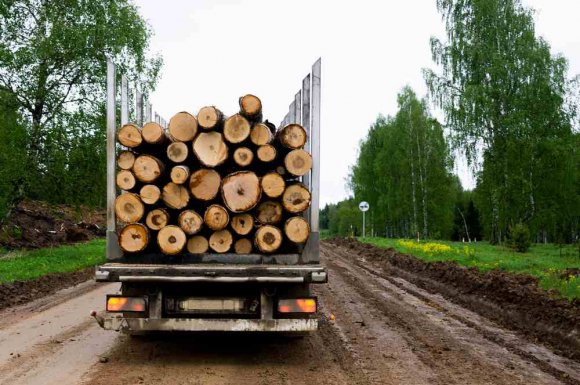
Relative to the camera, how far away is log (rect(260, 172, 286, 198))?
6.40 m

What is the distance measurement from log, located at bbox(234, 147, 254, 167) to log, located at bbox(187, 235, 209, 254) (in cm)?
89

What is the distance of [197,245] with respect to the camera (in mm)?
6484

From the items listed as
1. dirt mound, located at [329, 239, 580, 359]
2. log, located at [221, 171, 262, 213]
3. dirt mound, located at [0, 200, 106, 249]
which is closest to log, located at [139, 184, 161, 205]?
log, located at [221, 171, 262, 213]

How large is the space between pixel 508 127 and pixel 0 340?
26.6 metres

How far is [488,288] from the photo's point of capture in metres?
11.7

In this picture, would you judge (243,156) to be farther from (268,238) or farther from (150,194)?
(150,194)

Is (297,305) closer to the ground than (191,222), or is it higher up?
closer to the ground

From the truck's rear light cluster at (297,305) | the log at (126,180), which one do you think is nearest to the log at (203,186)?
the log at (126,180)

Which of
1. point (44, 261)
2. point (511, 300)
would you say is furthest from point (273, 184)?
point (44, 261)

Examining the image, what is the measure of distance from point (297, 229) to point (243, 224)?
57 cm

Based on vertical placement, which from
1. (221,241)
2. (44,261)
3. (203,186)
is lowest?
(44,261)

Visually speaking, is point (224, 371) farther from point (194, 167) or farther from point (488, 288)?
point (488, 288)

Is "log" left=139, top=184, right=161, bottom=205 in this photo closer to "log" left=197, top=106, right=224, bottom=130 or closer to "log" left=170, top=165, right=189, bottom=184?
"log" left=170, top=165, right=189, bottom=184

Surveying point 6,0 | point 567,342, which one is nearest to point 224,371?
point 567,342
